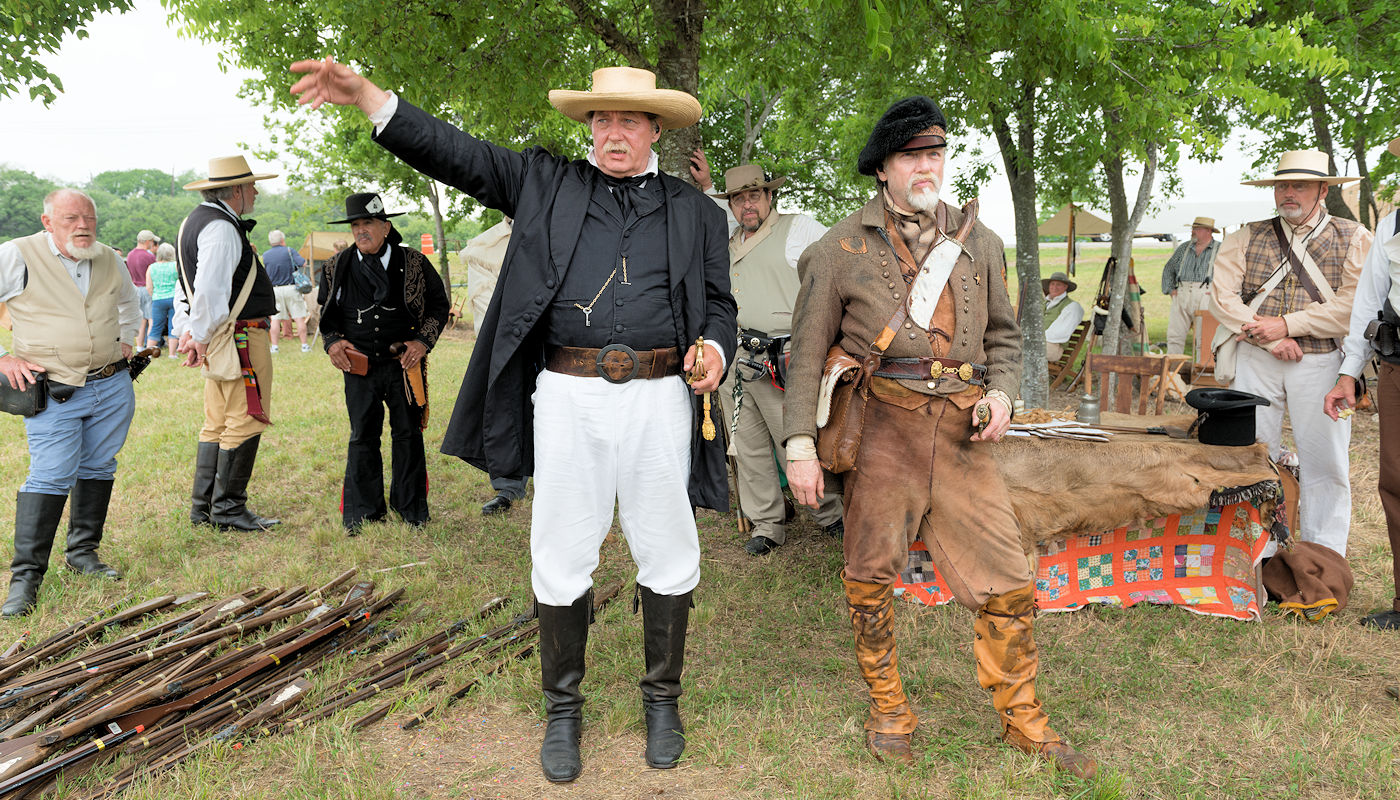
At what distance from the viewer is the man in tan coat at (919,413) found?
3.04 meters

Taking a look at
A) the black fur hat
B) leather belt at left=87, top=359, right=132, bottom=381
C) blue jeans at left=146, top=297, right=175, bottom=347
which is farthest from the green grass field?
blue jeans at left=146, top=297, right=175, bottom=347

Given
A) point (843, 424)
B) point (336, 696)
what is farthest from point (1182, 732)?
point (336, 696)

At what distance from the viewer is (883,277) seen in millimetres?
3090

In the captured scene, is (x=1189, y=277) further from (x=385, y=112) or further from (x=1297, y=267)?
(x=385, y=112)

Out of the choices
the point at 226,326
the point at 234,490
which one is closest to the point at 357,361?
the point at 226,326

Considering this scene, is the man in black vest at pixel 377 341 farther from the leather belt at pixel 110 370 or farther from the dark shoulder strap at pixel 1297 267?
the dark shoulder strap at pixel 1297 267

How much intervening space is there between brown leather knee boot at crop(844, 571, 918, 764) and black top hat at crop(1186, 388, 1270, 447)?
2.12 m

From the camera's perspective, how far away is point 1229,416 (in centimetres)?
427

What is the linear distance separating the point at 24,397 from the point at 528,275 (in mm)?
3198

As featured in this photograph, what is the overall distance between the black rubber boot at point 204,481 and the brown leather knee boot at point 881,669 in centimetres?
457

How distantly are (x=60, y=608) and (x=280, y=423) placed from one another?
4.94m

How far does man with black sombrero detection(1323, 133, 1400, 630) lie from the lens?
4.08 m

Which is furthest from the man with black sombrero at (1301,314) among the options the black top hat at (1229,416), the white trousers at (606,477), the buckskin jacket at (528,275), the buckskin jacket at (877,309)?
the white trousers at (606,477)

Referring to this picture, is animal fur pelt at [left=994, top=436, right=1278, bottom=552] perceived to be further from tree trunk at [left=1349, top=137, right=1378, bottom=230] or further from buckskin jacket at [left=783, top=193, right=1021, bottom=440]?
tree trunk at [left=1349, top=137, right=1378, bottom=230]
